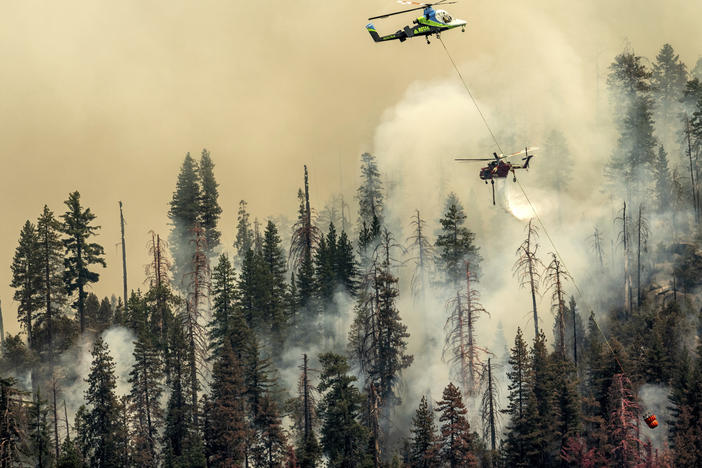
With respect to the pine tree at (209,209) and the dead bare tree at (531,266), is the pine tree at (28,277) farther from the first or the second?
the dead bare tree at (531,266)

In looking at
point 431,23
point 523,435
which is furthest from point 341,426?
point 431,23

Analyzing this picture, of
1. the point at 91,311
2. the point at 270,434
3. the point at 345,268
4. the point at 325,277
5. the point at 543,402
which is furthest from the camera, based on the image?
the point at 91,311

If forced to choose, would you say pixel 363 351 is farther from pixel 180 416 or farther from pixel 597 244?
pixel 597 244

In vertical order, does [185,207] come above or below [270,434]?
above

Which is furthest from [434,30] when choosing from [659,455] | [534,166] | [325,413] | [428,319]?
[534,166]

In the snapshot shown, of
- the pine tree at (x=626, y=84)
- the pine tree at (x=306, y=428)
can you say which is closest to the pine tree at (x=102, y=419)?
the pine tree at (x=306, y=428)

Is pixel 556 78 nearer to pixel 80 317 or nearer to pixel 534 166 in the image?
pixel 534 166

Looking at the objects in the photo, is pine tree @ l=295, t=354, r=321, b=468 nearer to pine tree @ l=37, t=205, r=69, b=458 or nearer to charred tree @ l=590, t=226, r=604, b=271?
pine tree @ l=37, t=205, r=69, b=458

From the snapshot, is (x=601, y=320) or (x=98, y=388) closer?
(x=98, y=388)
